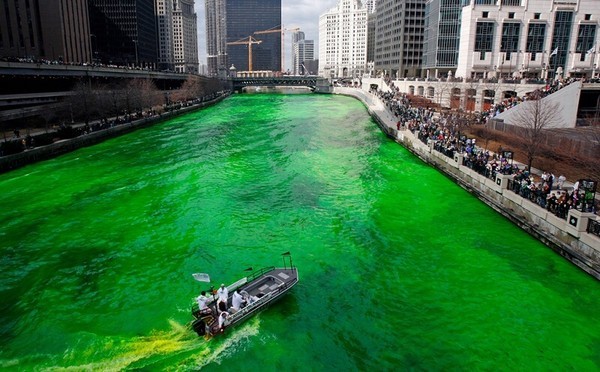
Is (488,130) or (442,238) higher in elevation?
(488,130)

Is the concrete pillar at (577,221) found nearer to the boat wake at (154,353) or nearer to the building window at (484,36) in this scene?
the boat wake at (154,353)

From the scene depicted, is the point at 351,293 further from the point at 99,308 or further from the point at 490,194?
the point at 490,194

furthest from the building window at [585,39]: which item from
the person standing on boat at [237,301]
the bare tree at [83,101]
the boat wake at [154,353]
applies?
the boat wake at [154,353]

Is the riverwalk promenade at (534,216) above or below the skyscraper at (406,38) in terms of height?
below

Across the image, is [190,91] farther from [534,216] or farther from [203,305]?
[203,305]

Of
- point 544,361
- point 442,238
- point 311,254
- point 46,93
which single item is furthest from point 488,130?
point 46,93

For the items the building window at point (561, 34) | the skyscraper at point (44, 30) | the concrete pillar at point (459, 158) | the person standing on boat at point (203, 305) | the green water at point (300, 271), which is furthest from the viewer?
the skyscraper at point (44, 30)

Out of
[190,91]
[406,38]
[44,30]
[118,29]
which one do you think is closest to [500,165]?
[190,91]
